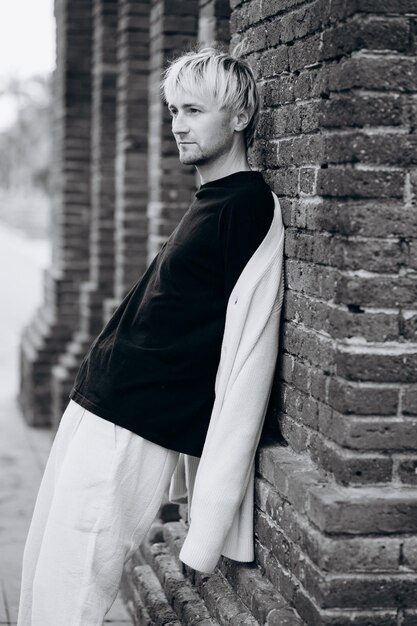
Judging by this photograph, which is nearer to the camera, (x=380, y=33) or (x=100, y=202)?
(x=380, y=33)

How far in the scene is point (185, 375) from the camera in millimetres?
3318

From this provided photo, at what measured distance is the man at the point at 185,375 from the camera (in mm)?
3223

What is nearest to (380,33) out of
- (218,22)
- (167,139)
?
(218,22)

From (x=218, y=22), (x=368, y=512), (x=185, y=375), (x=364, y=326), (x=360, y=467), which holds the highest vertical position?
(x=218, y=22)

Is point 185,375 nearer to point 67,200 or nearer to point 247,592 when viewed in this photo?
point 247,592

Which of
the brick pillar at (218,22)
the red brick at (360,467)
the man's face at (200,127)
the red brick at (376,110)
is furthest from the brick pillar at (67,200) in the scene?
the red brick at (376,110)

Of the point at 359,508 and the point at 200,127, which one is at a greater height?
the point at 200,127

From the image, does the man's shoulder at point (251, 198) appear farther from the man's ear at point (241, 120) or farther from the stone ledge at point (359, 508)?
the stone ledge at point (359, 508)

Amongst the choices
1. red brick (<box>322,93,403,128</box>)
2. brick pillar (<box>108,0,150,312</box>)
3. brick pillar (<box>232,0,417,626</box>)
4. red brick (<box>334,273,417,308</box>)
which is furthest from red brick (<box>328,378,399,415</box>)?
brick pillar (<box>108,0,150,312</box>)

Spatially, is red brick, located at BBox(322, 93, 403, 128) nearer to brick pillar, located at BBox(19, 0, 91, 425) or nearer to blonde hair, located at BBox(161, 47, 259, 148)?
blonde hair, located at BBox(161, 47, 259, 148)

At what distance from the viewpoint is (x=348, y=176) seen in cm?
282

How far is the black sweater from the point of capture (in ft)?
10.6

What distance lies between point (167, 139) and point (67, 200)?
3066 mm

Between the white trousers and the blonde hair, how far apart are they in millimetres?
1010
